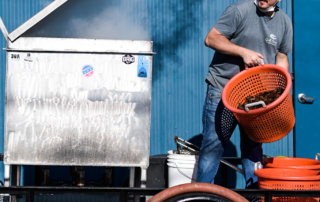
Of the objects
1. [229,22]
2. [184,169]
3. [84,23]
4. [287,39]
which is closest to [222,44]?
[229,22]

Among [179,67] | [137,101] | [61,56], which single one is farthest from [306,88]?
[61,56]

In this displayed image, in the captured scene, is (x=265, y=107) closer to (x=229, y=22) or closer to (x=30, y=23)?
(x=229, y=22)

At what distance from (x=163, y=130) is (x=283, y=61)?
1982mm

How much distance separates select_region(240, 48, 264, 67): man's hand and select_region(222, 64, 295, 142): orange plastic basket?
0.19ft

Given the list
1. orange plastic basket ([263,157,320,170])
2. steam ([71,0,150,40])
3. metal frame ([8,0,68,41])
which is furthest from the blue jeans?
metal frame ([8,0,68,41])

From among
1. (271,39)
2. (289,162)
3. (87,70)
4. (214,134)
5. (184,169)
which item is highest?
(271,39)

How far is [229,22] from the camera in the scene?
12.4ft

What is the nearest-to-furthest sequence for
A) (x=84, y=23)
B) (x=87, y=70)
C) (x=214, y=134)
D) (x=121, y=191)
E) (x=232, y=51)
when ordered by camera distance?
(x=121, y=191) < (x=232, y=51) < (x=214, y=134) < (x=87, y=70) < (x=84, y=23)

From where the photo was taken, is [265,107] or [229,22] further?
[229,22]

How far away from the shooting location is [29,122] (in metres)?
3.93

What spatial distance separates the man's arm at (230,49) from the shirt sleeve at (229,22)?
4 centimetres

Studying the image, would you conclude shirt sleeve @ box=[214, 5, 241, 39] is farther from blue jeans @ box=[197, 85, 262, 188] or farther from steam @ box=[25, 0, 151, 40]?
steam @ box=[25, 0, 151, 40]

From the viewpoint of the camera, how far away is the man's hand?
354cm

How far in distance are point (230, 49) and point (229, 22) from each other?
0.24 meters
